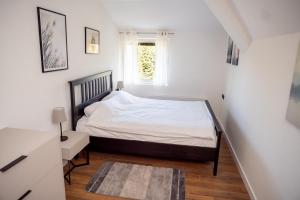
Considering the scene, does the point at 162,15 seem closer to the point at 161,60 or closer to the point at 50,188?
the point at 161,60

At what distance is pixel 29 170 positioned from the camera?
55.4 inches

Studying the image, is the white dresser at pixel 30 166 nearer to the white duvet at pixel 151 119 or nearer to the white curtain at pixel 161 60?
the white duvet at pixel 151 119

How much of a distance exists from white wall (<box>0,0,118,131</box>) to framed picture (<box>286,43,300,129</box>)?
7.78ft

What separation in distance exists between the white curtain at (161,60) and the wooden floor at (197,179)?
88.2 inches

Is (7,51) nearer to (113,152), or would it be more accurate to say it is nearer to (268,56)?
(113,152)

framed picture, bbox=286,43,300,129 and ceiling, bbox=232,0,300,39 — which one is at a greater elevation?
ceiling, bbox=232,0,300,39

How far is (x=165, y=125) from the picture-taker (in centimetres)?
276

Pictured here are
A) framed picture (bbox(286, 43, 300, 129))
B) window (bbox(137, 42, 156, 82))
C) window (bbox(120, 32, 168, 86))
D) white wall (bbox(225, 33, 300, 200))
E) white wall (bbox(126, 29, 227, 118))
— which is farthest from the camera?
window (bbox(137, 42, 156, 82))

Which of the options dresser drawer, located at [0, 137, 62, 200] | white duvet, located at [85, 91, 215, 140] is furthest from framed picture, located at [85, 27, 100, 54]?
dresser drawer, located at [0, 137, 62, 200]

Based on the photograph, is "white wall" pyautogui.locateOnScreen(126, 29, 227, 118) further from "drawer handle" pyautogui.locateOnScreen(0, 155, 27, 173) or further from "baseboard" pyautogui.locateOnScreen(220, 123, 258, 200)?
"drawer handle" pyautogui.locateOnScreen(0, 155, 27, 173)

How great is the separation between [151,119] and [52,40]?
166 cm

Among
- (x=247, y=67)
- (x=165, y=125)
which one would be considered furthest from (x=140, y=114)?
(x=247, y=67)

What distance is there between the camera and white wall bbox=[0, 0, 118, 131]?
179 cm

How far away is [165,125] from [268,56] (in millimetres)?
1473
